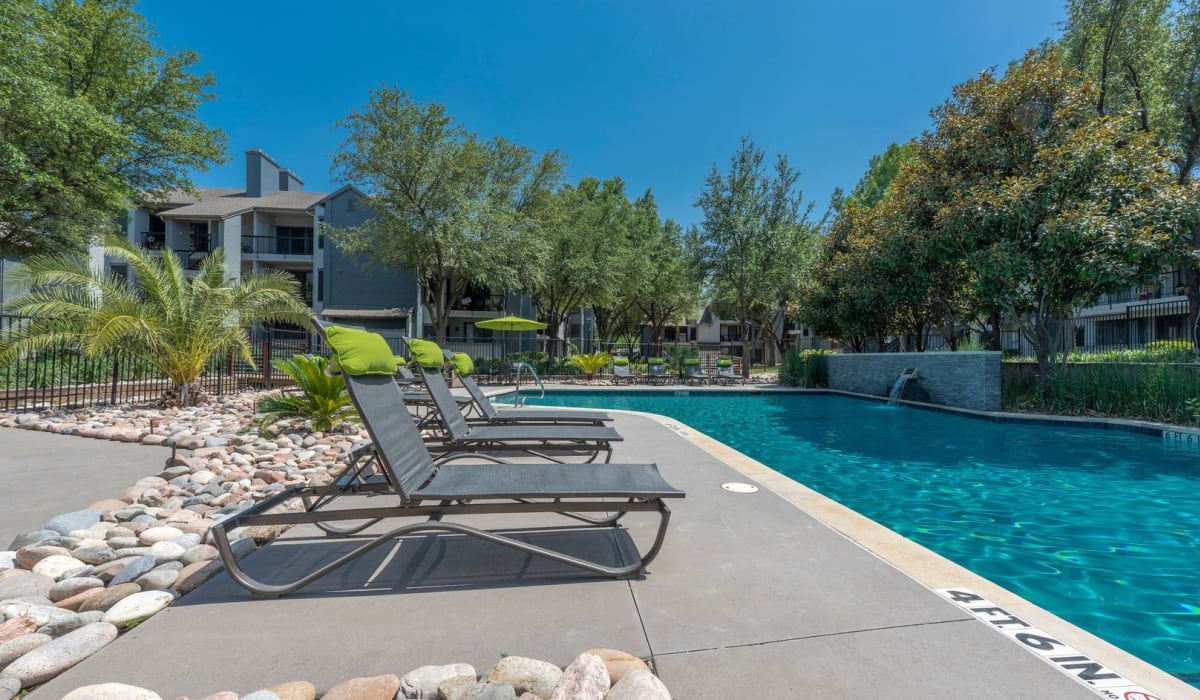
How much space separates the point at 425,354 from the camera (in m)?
4.86

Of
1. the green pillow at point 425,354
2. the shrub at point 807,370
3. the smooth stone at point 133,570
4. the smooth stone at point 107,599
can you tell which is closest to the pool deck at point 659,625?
the smooth stone at point 107,599

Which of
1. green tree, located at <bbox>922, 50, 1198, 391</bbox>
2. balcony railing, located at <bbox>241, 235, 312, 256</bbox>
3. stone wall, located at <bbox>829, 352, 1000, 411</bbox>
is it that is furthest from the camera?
balcony railing, located at <bbox>241, 235, 312, 256</bbox>

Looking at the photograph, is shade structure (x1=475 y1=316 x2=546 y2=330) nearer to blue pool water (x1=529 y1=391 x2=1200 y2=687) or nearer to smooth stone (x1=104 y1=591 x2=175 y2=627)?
blue pool water (x1=529 y1=391 x2=1200 y2=687)

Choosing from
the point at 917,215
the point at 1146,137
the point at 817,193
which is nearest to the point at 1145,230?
the point at 1146,137

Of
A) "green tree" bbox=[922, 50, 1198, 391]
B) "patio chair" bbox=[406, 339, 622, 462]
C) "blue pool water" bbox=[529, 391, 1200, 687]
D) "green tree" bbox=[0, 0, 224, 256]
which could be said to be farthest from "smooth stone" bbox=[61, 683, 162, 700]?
"green tree" bbox=[0, 0, 224, 256]

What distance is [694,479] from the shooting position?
14.5 feet

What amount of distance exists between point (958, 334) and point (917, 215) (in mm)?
8364

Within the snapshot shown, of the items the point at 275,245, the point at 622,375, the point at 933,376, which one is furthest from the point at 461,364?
the point at 275,245

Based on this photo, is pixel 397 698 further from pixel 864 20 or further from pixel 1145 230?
pixel 864 20

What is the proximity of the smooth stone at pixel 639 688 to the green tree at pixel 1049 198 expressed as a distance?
1155 centimetres

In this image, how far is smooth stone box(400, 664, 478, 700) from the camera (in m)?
1.62

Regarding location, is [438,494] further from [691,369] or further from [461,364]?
[691,369]

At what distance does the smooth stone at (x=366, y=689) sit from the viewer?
1.58m

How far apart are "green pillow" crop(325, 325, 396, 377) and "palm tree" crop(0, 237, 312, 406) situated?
19.4 ft
